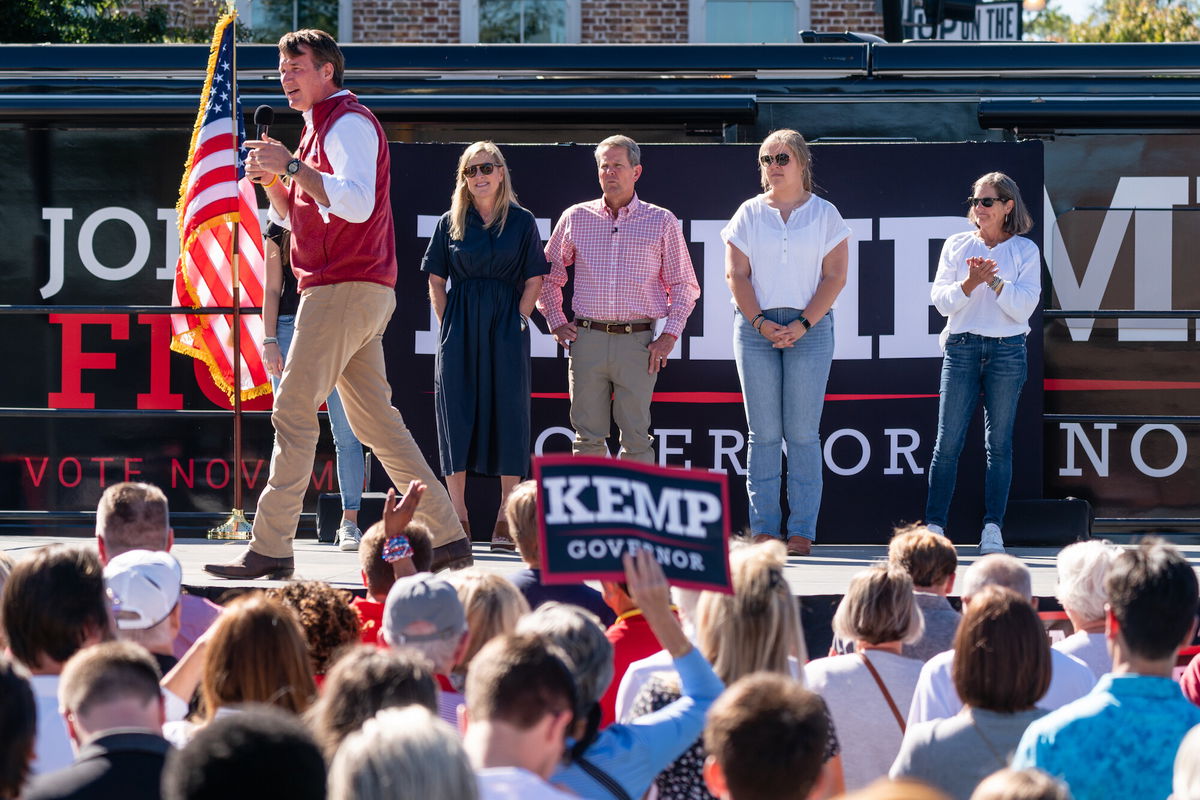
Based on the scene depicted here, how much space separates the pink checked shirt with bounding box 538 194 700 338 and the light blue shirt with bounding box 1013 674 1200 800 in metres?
4.12

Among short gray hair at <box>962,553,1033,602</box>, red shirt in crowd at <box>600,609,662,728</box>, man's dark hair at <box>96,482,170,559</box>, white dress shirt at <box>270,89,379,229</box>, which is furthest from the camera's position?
white dress shirt at <box>270,89,379,229</box>

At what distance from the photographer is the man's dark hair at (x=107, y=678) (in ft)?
8.80

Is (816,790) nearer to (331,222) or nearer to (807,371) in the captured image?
(331,222)

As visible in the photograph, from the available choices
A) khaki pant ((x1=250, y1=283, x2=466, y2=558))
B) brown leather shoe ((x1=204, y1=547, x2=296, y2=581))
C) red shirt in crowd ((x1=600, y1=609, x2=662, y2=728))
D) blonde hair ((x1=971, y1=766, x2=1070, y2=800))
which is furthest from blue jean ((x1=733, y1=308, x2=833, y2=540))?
blonde hair ((x1=971, y1=766, x2=1070, y2=800))

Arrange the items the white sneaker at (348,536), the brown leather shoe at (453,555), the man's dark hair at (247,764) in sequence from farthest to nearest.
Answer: the white sneaker at (348,536) < the brown leather shoe at (453,555) < the man's dark hair at (247,764)

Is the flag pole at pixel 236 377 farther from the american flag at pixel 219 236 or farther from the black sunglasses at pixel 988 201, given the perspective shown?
the black sunglasses at pixel 988 201

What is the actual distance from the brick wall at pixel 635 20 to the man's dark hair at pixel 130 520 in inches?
594

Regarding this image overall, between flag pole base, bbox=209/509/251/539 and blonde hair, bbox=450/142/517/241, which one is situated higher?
blonde hair, bbox=450/142/517/241

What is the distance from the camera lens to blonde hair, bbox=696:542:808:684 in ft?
10.7

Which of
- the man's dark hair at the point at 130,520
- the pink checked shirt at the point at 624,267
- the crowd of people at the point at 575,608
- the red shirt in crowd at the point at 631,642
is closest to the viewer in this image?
the crowd of people at the point at 575,608

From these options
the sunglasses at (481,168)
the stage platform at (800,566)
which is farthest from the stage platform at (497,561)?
the sunglasses at (481,168)

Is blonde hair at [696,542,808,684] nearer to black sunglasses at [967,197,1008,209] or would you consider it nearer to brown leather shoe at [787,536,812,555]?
brown leather shoe at [787,536,812,555]

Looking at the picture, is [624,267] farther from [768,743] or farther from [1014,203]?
[768,743]

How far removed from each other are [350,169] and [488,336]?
1.46 meters
